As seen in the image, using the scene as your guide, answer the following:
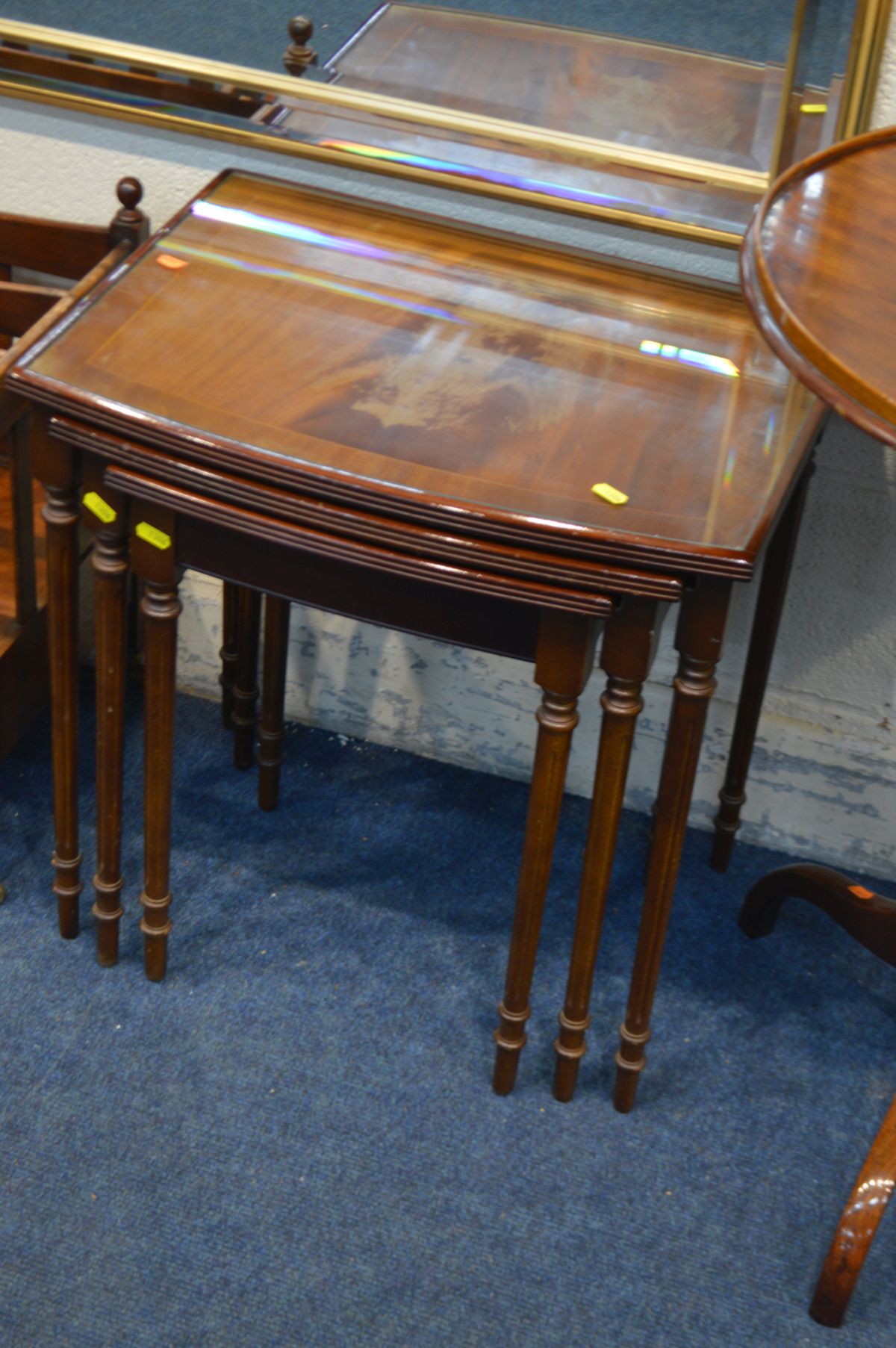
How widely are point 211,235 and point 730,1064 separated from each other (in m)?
1.09

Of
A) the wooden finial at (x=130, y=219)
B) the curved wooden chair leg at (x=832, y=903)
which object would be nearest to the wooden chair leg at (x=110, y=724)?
the wooden finial at (x=130, y=219)

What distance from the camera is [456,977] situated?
1806 millimetres

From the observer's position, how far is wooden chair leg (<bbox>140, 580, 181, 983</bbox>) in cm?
144

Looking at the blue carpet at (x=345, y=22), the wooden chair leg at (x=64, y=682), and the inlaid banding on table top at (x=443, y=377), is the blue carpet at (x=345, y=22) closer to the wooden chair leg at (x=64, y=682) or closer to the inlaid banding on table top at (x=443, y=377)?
the inlaid banding on table top at (x=443, y=377)

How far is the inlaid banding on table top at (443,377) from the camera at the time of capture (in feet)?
4.09

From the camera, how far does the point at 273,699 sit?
75.6 inches

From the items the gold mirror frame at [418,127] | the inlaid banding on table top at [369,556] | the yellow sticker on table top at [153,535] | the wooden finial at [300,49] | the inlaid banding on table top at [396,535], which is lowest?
the yellow sticker on table top at [153,535]

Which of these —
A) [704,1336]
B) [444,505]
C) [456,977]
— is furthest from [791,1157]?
[444,505]

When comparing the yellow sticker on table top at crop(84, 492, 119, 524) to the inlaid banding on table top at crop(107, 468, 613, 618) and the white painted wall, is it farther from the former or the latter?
the white painted wall

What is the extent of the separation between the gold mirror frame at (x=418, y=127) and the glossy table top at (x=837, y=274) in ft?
1.07

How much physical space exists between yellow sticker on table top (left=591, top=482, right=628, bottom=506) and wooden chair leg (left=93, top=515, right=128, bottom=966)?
45 centimetres

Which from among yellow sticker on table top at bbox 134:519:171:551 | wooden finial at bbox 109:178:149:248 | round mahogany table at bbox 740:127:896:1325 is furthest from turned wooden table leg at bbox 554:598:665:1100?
wooden finial at bbox 109:178:149:248

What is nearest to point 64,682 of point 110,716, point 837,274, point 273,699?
point 110,716

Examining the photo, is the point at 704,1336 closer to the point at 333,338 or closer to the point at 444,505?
the point at 444,505
